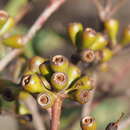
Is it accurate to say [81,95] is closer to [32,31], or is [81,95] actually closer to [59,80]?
[59,80]

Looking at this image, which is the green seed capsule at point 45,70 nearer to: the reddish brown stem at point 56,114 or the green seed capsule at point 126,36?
the reddish brown stem at point 56,114

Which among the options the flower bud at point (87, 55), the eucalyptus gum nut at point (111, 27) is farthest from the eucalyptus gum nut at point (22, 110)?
the eucalyptus gum nut at point (111, 27)

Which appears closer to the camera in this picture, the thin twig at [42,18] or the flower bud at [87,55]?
the flower bud at [87,55]

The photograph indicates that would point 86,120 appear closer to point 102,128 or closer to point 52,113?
point 52,113

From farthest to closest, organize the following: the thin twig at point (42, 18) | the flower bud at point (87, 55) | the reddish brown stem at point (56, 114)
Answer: the thin twig at point (42, 18)
the flower bud at point (87, 55)
the reddish brown stem at point (56, 114)

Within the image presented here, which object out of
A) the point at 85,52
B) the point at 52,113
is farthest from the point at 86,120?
the point at 85,52

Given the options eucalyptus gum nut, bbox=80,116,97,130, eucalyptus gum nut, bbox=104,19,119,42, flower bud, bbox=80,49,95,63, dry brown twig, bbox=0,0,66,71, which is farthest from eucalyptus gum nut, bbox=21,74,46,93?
eucalyptus gum nut, bbox=104,19,119,42

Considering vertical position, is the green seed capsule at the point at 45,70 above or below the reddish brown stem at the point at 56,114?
above

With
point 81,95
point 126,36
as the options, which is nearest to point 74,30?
point 126,36

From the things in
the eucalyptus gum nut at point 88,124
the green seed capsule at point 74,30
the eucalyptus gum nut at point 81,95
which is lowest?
the eucalyptus gum nut at point 88,124
